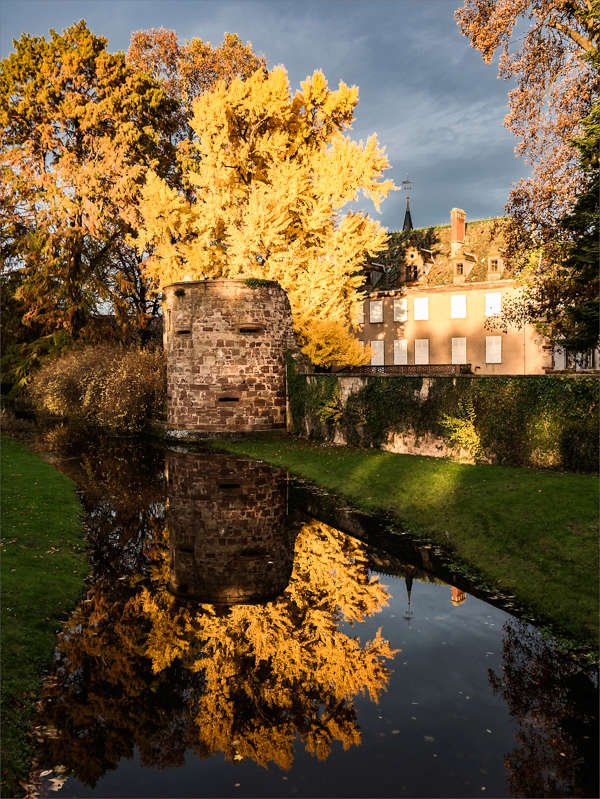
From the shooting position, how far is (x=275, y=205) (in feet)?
78.6

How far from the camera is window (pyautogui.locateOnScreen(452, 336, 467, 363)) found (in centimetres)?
4047

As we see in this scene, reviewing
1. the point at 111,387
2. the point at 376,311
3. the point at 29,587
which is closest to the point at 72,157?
the point at 111,387

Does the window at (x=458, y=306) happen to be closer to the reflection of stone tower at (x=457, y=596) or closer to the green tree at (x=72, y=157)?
the green tree at (x=72, y=157)

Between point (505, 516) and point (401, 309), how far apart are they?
110 feet

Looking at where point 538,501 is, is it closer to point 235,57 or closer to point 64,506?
point 64,506

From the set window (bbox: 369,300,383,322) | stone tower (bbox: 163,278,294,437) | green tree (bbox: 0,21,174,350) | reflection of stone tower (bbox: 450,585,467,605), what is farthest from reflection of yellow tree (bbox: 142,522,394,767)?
window (bbox: 369,300,383,322)

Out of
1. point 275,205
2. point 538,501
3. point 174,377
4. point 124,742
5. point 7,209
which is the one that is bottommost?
point 124,742

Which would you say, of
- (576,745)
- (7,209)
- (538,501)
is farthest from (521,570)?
(7,209)

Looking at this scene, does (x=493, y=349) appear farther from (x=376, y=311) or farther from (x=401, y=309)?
(x=376, y=311)

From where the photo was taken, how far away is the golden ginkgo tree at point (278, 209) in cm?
2436

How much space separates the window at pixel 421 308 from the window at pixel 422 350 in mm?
1573

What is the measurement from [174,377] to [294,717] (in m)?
19.4

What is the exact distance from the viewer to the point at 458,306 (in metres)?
40.7

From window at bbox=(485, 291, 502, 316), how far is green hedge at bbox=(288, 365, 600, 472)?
22.0 meters
